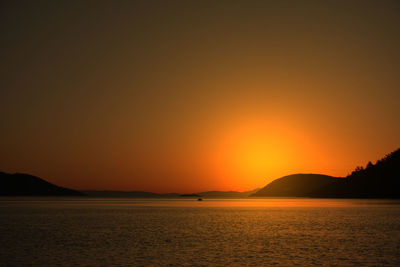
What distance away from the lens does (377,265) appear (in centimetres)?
3894

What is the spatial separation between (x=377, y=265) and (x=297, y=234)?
28746mm

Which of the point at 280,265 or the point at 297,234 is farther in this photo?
the point at 297,234

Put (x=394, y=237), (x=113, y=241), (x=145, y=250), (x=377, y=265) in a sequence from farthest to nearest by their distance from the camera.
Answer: (x=394, y=237) < (x=113, y=241) < (x=145, y=250) < (x=377, y=265)

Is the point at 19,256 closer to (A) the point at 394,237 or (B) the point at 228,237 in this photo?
(B) the point at 228,237

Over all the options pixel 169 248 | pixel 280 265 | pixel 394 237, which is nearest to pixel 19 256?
pixel 169 248

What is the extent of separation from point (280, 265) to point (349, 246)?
17.4 m

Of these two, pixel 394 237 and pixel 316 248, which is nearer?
pixel 316 248

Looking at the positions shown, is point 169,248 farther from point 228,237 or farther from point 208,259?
point 228,237

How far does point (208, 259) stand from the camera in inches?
1674

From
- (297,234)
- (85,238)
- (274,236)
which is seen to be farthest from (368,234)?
(85,238)

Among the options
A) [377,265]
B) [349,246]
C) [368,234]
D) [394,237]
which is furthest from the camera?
[368,234]

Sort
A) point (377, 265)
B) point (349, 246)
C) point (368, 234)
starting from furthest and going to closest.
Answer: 1. point (368, 234)
2. point (349, 246)
3. point (377, 265)

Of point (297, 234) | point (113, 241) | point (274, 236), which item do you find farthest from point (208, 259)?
point (297, 234)

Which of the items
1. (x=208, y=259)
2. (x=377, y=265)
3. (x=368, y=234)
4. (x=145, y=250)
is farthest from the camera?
(x=368, y=234)
